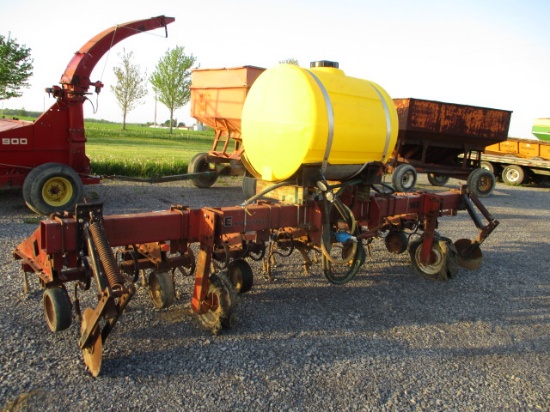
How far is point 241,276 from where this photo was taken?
14.6 feet

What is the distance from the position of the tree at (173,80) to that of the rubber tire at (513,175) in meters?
35.8

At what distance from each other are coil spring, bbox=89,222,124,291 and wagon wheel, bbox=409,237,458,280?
369cm

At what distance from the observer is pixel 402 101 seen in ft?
38.3

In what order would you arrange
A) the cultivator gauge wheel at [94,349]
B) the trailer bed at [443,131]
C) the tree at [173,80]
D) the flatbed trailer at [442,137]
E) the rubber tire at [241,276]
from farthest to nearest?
the tree at [173,80] → the trailer bed at [443,131] → the flatbed trailer at [442,137] → the rubber tire at [241,276] → the cultivator gauge wheel at [94,349]

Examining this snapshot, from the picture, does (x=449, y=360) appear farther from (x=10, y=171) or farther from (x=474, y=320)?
(x=10, y=171)

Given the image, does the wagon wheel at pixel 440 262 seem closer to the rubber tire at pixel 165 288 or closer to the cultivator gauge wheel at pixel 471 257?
the cultivator gauge wheel at pixel 471 257

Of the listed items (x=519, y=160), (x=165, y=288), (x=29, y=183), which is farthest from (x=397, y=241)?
(x=519, y=160)

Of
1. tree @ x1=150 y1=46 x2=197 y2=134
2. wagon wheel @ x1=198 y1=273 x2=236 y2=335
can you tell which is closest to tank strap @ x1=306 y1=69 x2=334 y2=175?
wagon wheel @ x1=198 y1=273 x2=236 y2=335

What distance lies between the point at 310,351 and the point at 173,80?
47.2 metres

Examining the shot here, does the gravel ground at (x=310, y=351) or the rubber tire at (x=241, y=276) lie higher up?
the rubber tire at (x=241, y=276)

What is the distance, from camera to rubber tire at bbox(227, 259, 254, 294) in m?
4.45

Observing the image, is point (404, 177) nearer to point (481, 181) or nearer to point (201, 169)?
point (481, 181)

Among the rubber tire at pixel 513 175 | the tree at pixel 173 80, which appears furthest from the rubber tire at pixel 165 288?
the tree at pixel 173 80

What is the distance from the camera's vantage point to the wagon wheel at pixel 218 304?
11.8 ft
